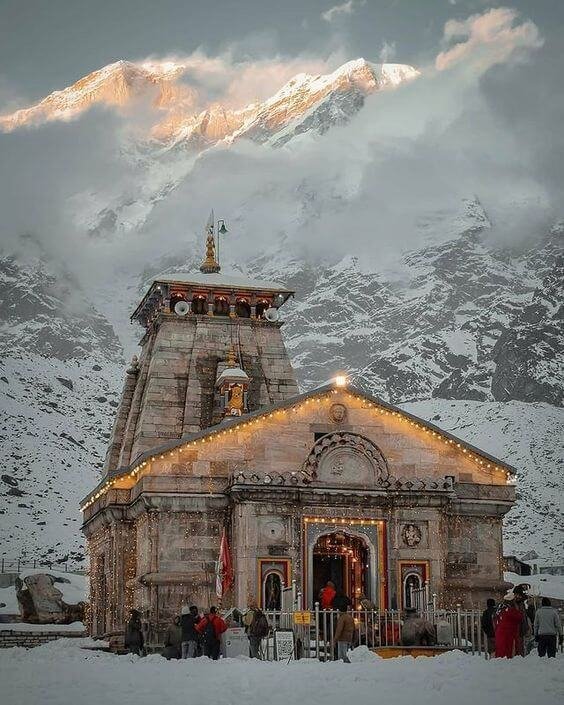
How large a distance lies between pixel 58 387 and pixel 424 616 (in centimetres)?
12011

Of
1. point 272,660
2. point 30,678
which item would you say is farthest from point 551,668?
point 30,678

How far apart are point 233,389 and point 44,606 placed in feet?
49.1

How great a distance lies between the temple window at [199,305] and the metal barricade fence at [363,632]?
53.7 ft

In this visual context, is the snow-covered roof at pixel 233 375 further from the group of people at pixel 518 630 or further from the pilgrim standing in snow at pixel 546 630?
the pilgrim standing in snow at pixel 546 630

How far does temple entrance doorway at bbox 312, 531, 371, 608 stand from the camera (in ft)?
129

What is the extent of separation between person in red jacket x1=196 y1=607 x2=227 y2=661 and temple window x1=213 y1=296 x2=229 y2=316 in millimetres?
20598

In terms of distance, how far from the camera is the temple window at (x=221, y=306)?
48.7 metres

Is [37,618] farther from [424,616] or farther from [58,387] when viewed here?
[58,387]

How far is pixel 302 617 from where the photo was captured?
30078mm

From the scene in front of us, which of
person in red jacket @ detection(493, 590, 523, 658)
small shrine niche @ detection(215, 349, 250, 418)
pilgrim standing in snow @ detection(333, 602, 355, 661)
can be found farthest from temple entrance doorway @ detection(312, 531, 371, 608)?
person in red jacket @ detection(493, 590, 523, 658)

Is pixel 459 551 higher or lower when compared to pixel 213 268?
lower

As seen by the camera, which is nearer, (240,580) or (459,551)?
(240,580)

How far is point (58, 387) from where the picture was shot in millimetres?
148125

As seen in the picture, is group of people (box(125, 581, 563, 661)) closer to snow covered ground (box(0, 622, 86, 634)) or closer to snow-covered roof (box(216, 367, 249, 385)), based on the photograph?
snow-covered roof (box(216, 367, 249, 385))
